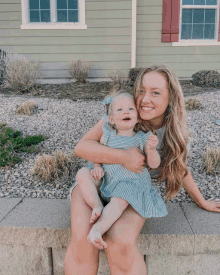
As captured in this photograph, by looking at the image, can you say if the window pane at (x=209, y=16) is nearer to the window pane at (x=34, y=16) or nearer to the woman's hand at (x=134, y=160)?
the window pane at (x=34, y=16)

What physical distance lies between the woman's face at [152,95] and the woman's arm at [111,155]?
0.85 ft

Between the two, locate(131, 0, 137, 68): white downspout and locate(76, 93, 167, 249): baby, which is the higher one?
locate(131, 0, 137, 68): white downspout

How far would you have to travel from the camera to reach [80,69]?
620cm

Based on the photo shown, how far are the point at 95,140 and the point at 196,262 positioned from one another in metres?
0.94

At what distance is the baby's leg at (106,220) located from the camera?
134cm

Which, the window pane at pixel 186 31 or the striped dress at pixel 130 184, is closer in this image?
the striped dress at pixel 130 184

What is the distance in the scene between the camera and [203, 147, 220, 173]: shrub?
2574mm

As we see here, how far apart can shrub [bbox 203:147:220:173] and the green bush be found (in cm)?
167

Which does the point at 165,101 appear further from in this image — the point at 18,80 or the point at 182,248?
the point at 18,80

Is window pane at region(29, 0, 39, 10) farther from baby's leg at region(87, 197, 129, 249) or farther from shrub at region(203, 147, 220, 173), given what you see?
baby's leg at region(87, 197, 129, 249)

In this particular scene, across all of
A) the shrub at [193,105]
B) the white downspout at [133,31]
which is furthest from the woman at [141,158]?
the white downspout at [133,31]

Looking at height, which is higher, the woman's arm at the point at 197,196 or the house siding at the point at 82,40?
the house siding at the point at 82,40

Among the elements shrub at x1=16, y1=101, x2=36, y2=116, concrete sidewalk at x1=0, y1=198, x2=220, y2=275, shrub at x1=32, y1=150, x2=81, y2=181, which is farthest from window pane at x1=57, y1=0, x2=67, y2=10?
concrete sidewalk at x1=0, y1=198, x2=220, y2=275

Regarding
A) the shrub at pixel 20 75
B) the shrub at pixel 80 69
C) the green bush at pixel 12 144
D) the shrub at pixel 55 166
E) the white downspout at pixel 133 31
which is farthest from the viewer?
the white downspout at pixel 133 31
